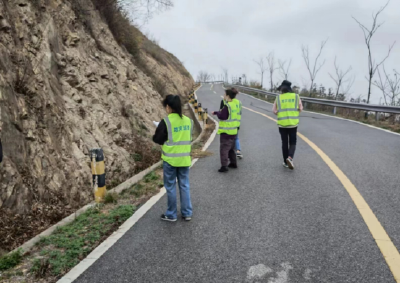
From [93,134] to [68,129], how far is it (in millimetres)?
896

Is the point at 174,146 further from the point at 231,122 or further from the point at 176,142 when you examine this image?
the point at 231,122

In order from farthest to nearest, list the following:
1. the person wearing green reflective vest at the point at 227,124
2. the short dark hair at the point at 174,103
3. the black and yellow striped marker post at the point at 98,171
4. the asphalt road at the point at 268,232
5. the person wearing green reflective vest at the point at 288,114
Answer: the person wearing green reflective vest at the point at 288,114 → the person wearing green reflective vest at the point at 227,124 → the black and yellow striped marker post at the point at 98,171 → the short dark hair at the point at 174,103 → the asphalt road at the point at 268,232

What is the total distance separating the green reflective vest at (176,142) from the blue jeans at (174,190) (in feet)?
0.44

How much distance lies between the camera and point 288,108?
6949mm

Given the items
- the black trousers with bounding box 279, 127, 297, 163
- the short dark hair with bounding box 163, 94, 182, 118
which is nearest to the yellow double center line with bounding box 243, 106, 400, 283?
the black trousers with bounding box 279, 127, 297, 163

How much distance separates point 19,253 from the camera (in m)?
3.62

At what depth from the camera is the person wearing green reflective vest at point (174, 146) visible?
4.45 metres

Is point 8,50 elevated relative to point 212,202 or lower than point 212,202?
elevated

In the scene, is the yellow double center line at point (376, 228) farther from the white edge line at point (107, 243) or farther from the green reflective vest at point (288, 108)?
the white edge line at point (107, 243)

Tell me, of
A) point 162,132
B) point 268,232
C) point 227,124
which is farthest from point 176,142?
point 227,124

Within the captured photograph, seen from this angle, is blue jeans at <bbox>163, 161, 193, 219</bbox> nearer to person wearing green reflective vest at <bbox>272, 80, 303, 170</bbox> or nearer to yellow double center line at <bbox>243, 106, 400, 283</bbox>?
yellow double center line at <bbox>243, 106, 400, 283</bbox>

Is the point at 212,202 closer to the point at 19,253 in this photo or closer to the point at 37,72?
the point at 19,253

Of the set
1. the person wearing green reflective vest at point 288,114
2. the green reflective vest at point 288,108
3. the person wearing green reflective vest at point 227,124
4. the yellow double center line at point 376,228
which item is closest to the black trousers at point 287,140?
the person wearing green reflective vest at point 288,114

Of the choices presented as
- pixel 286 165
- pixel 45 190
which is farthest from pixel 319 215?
pixel 45 190
